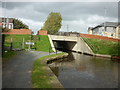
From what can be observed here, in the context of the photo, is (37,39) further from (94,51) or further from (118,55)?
(118,55)

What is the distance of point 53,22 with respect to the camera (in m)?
55.6

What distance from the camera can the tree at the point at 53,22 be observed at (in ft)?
183

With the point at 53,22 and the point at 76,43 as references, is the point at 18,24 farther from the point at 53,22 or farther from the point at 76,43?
the point at 76,43

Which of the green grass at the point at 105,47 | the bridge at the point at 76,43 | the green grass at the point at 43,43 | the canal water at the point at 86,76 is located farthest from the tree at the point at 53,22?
the canal water at the point at 86,76

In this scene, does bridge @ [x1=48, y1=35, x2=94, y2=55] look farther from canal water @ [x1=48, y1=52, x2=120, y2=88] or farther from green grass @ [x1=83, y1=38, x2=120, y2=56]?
canal water @ [x1=48, y1=52, x2=120, y2=88]

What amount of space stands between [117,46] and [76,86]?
68.9 feet

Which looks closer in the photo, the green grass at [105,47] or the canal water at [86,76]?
the canal water at [86,76]

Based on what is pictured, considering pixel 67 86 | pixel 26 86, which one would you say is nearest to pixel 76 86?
pixel 67 86

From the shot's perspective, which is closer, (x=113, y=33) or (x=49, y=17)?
(x=113, y=33)

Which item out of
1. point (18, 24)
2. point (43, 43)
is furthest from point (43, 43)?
point (18, 24)

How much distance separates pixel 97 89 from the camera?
7270 millimetres

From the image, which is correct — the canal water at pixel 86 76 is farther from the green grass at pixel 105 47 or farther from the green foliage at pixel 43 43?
the green foliage at pixel 43 43

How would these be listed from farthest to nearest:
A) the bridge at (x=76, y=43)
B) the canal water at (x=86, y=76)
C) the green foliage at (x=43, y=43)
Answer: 1. the bridge at (x=76, y=43)
2. the green foliage at (x=43, y=43)
3. the canal water at (x=86, y=76)

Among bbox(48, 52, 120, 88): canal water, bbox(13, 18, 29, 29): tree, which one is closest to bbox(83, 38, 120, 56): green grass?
bbox(48, 52, 120, 88): canal water
